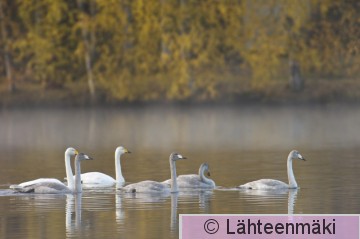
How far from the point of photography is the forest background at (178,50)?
6231 centimetres

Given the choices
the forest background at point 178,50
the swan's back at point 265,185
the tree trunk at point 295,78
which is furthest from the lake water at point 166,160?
the tree trunk at point 295,78

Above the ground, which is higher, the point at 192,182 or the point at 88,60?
the point at 88,60

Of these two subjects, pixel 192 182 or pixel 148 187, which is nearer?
pixel 148 187

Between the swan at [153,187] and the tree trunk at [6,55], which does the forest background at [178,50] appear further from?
the swan at [153,187]

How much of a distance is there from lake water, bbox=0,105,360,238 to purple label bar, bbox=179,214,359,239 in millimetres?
416

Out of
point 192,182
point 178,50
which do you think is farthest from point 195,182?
point 178,50

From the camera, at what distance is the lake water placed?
21.0 meters

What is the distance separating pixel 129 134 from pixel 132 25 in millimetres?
23030

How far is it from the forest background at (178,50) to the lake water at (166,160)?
2.90 meters

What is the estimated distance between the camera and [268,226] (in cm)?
1859

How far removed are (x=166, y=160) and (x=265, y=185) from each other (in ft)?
26.3

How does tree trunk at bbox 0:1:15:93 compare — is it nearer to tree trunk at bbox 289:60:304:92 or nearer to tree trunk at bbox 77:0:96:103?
tree trunk at bbox 77:0:96:103

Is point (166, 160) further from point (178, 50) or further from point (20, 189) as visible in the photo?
point (178, 50)

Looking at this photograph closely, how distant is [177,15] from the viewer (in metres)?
63.9
